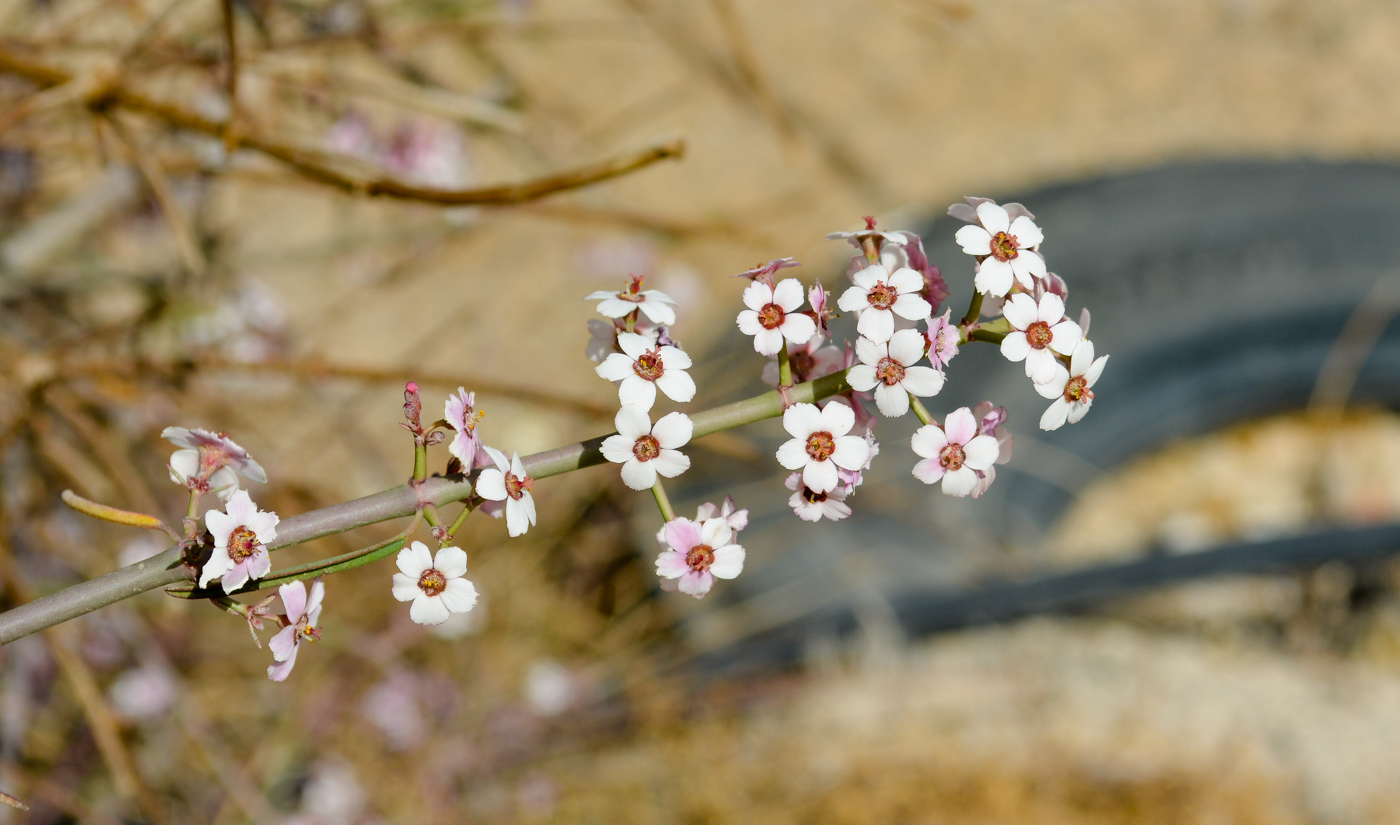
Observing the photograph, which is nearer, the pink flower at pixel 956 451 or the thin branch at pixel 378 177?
the pink flower at pixel 956 451

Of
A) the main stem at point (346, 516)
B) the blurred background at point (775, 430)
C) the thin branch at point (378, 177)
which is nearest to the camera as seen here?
the main stem at point (346, 516)

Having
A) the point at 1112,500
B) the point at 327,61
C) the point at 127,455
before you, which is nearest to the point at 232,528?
the point at 327,61

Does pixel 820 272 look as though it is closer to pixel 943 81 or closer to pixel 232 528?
pixel 943 81

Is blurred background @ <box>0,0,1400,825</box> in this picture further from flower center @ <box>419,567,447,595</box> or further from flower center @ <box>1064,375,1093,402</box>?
flower center @ <box>1064,375,1093,402</box>

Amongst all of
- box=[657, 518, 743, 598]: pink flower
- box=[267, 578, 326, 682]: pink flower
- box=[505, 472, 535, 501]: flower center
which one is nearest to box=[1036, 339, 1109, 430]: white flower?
box=[657, 518, 743, 598]: pink flower

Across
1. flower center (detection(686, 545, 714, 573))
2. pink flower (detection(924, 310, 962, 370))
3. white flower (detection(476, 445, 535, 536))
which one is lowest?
flower center (detection(686, 545, 714, 573))

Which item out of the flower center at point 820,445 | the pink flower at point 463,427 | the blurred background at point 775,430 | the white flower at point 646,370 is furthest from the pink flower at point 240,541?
the blurred background at point 775,430

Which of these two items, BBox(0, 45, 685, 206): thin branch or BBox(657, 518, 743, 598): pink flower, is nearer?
BBox(657, 518, 743, 598): pink flower

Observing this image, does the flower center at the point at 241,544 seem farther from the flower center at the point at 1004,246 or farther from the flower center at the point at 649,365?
the flower center at the point at 1004,246
